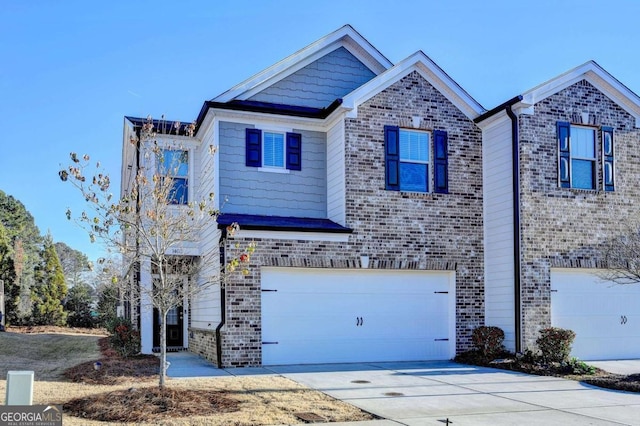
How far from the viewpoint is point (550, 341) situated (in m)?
13.6

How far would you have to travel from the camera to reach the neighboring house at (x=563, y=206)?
48.2 ft

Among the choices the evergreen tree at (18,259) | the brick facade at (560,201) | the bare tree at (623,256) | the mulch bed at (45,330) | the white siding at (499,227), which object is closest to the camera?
the bare tree at (623,256)

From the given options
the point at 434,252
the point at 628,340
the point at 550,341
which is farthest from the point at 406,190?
the point at 628,340

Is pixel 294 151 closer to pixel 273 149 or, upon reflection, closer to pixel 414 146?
pixel 273 149

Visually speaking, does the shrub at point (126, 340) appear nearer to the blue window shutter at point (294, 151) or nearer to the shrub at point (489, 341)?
the blue window shutter at point (294, 151)

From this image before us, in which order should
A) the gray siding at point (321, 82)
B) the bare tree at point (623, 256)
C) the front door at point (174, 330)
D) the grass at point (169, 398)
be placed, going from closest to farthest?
the grass at point (169, 398) < the bare tree at point (623, 256) < the gray siding at point (321, 82) < the front door at point (174, 330)

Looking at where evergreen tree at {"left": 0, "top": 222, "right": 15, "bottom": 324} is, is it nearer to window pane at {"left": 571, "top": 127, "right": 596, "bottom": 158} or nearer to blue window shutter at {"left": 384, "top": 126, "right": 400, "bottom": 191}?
blue window shutter at {"left": 384, "top": 126, "right": 400, "bottom": 191}

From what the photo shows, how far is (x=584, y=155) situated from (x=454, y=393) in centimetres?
797

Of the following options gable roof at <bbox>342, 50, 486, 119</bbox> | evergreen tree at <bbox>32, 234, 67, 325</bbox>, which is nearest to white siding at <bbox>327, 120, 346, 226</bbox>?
gable roof at <bbox>342, 50, 486, 119</bbox>

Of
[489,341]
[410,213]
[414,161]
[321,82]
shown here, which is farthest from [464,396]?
[321,82]

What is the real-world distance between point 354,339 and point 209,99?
267 inches

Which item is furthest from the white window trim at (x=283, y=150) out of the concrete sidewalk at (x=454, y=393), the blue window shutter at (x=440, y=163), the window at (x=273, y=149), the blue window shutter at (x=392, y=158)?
the concrete sidewalk at (x=454, y=393)

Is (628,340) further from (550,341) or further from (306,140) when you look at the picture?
(306,140)

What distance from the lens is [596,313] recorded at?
1546 cm
